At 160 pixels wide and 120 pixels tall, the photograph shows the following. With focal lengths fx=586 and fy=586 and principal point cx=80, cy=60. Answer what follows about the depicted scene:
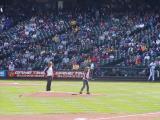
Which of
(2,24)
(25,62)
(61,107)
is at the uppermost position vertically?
(2,24)

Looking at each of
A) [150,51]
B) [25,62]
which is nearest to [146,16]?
[150,51]

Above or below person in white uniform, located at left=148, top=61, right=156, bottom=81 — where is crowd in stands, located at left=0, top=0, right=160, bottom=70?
above

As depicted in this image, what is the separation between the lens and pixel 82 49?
5175cm

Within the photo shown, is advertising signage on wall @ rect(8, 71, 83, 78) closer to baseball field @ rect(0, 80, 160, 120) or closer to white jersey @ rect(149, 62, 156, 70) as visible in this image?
white jersey @ rect(149, 62, 156, 70)

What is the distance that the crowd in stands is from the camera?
165 feet

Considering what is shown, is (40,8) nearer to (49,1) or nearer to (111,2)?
(49,1)

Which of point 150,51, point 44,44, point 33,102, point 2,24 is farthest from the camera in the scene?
point 2,24

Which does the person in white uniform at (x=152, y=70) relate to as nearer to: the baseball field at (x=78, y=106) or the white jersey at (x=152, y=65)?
the white jersey at (x=152, y=65)

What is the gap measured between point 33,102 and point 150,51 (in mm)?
24530

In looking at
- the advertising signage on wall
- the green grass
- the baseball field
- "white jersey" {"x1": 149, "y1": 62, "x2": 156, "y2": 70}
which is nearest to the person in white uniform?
"white jersey" {"x1": 149, "y1": 62, "x2": 156, "y2": 70}

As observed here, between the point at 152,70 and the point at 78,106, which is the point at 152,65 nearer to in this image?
the point at 152,70

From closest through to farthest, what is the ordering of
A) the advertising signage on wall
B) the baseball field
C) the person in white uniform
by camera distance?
the baseball field < the person in white uniform < the advertising signage on wall

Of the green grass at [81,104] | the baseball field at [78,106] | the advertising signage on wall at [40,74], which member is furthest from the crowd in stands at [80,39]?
the green grass at [81,104]

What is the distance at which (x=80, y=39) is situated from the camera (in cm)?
5328
